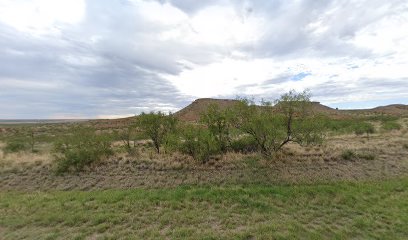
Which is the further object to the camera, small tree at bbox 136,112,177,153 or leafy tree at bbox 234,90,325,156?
small tree at bbox 136,112,177,153

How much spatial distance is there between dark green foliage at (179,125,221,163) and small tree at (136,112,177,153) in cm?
328

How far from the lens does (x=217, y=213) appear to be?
8336 mm

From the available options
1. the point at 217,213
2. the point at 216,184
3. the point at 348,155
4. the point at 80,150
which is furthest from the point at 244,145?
the point at 80,150

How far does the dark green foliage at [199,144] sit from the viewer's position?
14.4 meters

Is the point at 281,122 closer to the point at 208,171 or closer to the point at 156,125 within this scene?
the point at 208,171

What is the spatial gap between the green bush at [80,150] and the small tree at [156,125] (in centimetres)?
231

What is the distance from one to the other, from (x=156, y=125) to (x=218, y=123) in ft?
15.6

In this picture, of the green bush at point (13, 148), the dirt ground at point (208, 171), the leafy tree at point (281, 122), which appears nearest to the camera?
the dirt ground at point (208, 171)

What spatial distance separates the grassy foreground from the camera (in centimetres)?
709

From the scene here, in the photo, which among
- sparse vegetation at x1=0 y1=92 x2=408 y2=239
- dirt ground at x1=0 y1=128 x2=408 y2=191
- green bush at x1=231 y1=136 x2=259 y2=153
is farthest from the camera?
green bush at x1=231 y1=136 x2=259 y2=153

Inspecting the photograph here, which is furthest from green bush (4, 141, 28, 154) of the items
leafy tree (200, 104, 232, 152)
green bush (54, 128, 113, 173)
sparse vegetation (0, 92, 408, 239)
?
leafy tree (200, 104, 232, 152)

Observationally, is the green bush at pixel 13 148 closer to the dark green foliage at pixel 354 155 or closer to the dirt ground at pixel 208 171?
the dirt ground at pixel 208 171

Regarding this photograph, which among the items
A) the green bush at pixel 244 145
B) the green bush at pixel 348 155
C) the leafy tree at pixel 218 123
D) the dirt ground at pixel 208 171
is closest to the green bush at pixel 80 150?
the dirt ground at pixel 208 171

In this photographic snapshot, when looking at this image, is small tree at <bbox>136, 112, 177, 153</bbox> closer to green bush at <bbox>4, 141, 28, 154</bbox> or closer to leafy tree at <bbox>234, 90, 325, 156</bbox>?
leafy tree at <bbox>234, 90, 325, 156</bbox>
